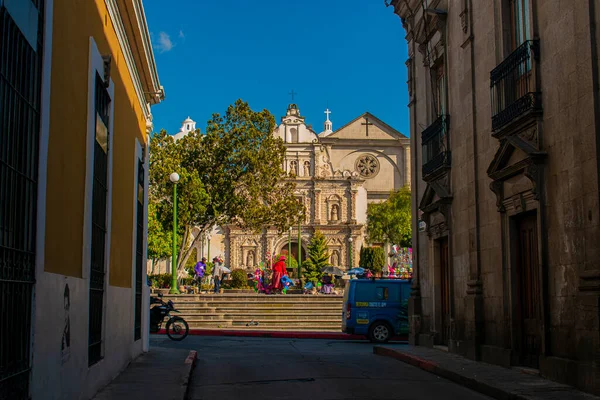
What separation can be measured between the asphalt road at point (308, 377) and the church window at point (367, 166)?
195ft

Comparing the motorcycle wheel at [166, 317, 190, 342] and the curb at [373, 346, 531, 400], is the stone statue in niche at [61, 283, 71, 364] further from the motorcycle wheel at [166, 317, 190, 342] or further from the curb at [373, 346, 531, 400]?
the motorcycle wheel at [166, 317, 190, 342]

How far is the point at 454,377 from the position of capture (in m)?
12.0

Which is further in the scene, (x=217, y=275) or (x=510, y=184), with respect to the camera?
(x=217, y=275)

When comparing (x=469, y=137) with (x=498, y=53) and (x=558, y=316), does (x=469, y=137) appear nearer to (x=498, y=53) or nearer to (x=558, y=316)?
(x=498, y=53)

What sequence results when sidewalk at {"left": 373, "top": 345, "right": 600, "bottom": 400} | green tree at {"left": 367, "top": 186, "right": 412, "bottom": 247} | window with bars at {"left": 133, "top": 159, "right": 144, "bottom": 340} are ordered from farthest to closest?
green tree at {"left": 367, "top": 186, "right": 412, "bottom": 247} < window with bars at {"left": 133, "top": 159, "right": 144, "bottom": 340} < sidewalk at {"left": 373, "top": 345, "right": 600, "bottom": 400}

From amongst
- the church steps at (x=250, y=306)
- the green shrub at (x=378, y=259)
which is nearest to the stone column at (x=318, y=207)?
the green shrub at (x=378, y=259)

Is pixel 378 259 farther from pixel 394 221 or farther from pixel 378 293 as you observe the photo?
pixel 378 293

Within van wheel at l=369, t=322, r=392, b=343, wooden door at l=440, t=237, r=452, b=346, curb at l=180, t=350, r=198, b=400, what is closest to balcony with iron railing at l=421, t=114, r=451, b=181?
wooden door at l=440, t=237, r=452, b=346

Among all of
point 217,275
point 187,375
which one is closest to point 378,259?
point 217,275

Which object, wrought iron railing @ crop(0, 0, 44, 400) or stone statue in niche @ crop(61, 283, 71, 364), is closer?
wrought iron railing @ crop(0, 0, 44, 400)

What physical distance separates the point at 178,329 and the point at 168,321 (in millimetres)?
352

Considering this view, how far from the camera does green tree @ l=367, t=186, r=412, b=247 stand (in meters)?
67.6

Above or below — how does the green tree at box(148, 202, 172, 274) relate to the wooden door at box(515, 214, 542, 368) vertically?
above

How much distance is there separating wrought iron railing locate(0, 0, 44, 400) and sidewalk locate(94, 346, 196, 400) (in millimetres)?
3838
